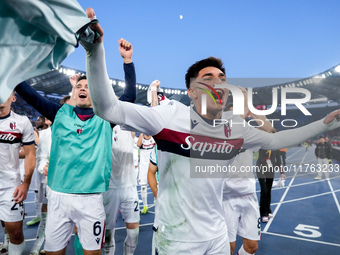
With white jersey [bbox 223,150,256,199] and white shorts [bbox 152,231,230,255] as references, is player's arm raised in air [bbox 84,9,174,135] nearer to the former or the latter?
white shorts [bbox 152,231,230,255]

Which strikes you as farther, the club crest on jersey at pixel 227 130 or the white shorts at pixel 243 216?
the white shorts at pixel 243 216

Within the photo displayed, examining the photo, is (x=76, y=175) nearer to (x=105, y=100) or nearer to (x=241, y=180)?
(x=105, y=100)

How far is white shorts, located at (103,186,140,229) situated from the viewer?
3.08m

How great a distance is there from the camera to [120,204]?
321cm

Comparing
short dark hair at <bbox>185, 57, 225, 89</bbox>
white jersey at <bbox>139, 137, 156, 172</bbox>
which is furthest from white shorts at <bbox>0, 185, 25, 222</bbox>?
white jersey at <bbox>139, 137, 156, 172</bbox>

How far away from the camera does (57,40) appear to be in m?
0.90

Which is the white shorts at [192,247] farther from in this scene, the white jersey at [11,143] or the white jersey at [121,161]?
the white jersey at [11,143]

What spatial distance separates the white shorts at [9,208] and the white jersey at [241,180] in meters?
2.67

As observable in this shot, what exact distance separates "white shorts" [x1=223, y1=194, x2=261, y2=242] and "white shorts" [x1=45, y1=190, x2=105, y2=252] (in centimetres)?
156

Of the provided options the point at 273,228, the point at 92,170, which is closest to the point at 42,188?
the point at 92,170

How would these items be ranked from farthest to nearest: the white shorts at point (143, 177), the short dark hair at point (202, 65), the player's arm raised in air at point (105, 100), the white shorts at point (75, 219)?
the white shorts at point (143, 177) → the white shorts at point (75, 219) → the short dark hair at point (202, 65) → the player's arm raised in air at point (105, 100)

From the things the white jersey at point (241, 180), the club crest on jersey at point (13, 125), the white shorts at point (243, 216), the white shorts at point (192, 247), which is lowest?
the white shorts at point (243, 216)

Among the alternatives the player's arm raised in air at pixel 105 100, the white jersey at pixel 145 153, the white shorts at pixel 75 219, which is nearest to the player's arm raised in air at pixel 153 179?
the white shorts at pixel 75 219

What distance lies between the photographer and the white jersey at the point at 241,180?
115 inches
